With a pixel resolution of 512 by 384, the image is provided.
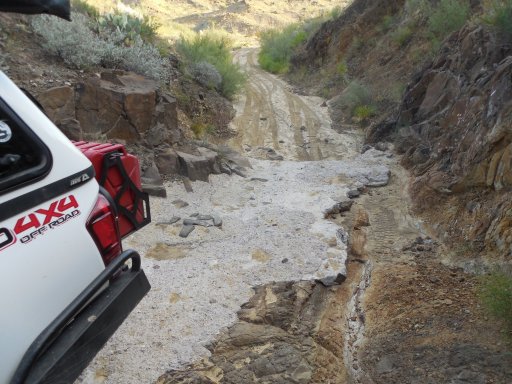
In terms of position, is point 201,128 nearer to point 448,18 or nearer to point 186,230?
point 186,230

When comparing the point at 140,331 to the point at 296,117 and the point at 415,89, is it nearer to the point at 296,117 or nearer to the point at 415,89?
the point at 415,89

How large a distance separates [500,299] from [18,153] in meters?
3.13

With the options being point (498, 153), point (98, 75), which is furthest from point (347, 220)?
point (98, 75)

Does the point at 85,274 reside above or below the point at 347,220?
above

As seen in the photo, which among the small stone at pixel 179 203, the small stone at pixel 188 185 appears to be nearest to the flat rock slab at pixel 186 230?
the small stone at pixel 179 203

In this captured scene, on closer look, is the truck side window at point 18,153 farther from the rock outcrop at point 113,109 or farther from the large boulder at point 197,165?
the large boulder at point 197,165

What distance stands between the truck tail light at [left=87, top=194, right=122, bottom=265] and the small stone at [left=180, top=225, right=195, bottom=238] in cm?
272

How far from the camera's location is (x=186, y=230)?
5.07 meters

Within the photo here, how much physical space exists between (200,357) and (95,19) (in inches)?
322

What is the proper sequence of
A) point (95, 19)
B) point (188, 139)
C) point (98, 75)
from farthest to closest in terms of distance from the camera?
point (95, 19), point (188, 139), point (98, 75)

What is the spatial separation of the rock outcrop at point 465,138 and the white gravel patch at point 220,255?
41.6 inches

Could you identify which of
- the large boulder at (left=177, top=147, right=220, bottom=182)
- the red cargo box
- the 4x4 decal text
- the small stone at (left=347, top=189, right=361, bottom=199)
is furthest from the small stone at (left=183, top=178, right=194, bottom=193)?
the 4x4 decal text

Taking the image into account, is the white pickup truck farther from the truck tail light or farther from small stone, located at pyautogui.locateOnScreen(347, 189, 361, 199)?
small stone, located at pyautogui.locateOnScreen(347, 189, 361, 199)

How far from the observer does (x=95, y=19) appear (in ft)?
29.3
